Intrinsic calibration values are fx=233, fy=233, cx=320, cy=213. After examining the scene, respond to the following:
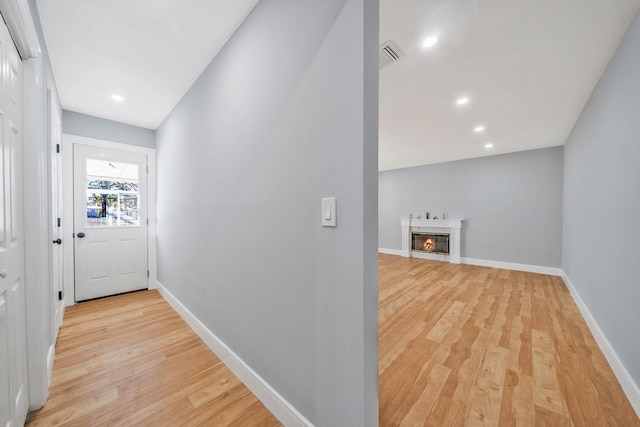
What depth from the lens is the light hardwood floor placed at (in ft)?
4.55

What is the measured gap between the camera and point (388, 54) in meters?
2.02

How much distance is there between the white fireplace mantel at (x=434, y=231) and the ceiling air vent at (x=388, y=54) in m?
4.79

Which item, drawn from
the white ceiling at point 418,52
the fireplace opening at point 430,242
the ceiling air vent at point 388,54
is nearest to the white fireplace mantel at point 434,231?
the fireplace opening at point 430,242

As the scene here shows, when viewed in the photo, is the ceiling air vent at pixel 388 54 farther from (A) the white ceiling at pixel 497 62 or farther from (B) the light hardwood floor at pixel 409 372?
(B) the light hardwood floor at pixel 409 372

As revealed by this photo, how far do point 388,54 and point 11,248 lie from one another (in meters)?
2.78

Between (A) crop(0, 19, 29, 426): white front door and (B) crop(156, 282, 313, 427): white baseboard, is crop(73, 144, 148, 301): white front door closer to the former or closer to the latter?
(B) crop(156, 282, 313, 427): white baseboard

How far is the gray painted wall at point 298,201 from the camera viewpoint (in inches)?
38.0

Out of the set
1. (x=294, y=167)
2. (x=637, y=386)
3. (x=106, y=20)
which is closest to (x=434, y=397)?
(x=637, y=386)

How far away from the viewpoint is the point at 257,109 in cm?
154

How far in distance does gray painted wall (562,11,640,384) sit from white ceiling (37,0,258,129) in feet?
9.13

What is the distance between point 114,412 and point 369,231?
1876 millimetres

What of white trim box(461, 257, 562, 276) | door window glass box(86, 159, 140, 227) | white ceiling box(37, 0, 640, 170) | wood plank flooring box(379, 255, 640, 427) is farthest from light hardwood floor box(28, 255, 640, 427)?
white ceiling box(37, 0, 640, 170)

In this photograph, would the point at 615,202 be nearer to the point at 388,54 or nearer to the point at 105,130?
the point at 388,54

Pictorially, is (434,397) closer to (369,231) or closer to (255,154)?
(369,231)
